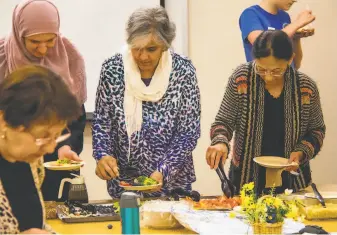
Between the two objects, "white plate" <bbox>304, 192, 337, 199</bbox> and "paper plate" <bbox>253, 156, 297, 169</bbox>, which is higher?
"paper plate" <bbox>253, 156, 297, 169</bbox>

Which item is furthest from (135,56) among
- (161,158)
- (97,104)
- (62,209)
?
(62,209)

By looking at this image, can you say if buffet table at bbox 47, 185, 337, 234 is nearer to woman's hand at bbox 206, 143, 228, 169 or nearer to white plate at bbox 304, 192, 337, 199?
white plate at bbox 304, 192, 337, 199

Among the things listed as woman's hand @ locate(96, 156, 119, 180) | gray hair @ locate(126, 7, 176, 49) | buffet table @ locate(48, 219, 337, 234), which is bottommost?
buffet table @ locate(48, 219, 337, 234)

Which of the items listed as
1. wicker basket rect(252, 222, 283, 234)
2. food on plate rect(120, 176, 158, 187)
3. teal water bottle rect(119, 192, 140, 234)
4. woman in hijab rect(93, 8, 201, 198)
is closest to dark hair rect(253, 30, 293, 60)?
woman in hijab rect(93, 8, 201, 198)

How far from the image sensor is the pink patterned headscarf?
2900 mm

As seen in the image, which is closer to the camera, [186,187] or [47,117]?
[47,117]

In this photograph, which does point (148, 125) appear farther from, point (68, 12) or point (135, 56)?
point (68, 12)

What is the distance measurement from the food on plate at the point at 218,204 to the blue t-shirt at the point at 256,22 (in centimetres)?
111

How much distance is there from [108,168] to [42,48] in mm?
590

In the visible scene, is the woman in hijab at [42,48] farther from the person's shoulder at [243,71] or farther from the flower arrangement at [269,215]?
the flower arrangement at [269,215]

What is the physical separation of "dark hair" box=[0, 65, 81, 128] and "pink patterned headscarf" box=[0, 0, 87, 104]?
3.76ft

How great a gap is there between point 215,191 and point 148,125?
5.90 feet

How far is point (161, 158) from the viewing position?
2.98 m

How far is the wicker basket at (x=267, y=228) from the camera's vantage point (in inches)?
83.8
